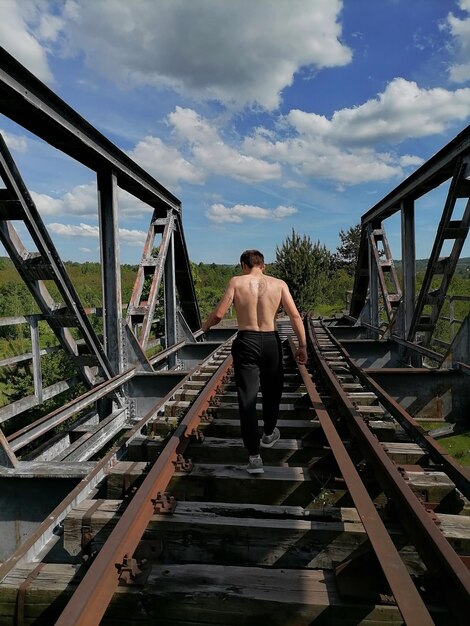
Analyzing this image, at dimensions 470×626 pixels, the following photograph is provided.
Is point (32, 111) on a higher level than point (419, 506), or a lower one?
higher

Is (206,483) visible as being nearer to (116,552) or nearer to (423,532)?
(116,552)

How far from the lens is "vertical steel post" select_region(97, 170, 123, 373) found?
246 inches

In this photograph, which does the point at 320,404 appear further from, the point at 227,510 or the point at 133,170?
the point at 133,170

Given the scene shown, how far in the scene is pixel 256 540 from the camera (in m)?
2.55

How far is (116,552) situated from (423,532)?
149 centimetres

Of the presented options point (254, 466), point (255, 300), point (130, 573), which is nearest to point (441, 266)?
point (255, 300)

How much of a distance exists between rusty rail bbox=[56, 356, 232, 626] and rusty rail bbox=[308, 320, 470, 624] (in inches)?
55.7

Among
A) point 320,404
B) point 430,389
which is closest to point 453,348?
point 430,389

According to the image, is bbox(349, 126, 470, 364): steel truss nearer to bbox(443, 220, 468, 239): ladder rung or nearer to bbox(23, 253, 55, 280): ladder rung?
bbox(443, 220, 468, 239): ladder rung

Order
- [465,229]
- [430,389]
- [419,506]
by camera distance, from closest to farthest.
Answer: [419,506] < [430,389] < [465,229]

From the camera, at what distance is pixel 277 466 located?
3576mm

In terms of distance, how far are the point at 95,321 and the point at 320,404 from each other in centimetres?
998

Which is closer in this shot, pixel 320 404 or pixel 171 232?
pixel 320 404

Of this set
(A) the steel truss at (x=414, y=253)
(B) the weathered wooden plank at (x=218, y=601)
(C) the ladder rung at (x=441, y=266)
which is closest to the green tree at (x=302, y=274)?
(A) the steel truss at (x=414, y=253)
